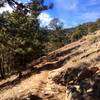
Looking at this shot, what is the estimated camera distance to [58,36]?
258ft

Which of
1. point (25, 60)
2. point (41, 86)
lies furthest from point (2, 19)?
point (25, 60)

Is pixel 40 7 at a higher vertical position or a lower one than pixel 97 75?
higher

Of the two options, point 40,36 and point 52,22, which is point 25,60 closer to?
point 40,36

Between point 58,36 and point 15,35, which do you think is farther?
point 58,36

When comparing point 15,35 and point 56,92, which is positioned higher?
point 15,35

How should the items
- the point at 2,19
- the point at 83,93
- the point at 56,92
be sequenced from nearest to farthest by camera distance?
the point at 2,19 < the point at 83,93 < the point at 56,92

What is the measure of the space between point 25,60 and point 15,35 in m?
17.0

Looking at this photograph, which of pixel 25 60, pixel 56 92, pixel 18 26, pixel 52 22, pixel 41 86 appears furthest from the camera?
pixel 52 22

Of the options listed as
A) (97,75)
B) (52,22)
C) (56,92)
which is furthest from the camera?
(52,22)

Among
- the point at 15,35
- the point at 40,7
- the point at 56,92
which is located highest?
the point at 40,7

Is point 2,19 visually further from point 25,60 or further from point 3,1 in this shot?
point 25,60

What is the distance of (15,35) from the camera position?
17672 mm

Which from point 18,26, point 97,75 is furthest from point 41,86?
point 18,26

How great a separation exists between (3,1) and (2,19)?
134cm
